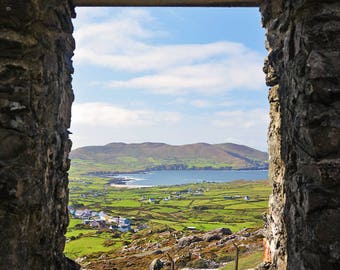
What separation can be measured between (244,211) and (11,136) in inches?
2924

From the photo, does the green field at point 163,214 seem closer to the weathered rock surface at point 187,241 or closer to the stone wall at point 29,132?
the weathered rock surface at point 187,241

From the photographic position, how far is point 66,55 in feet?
19.7

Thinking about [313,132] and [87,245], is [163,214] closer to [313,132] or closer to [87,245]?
[87,245]

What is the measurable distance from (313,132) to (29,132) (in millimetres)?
3636

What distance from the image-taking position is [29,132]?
194 inches

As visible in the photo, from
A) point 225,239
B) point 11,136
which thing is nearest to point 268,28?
point 11,136

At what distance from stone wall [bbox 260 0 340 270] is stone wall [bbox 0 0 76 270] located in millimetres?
3391

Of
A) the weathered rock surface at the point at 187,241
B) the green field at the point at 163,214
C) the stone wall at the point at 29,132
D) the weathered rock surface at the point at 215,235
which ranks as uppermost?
the stone wall at the point at 29,132

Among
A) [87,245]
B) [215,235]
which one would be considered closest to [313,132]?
[215,235]

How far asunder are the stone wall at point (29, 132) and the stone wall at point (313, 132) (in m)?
3.39

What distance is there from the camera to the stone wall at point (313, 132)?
12.7 feet

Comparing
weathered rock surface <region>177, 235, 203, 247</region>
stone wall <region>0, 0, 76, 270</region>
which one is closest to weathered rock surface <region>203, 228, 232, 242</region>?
weathered rock surface <region>177, 235, 203, 247</region>

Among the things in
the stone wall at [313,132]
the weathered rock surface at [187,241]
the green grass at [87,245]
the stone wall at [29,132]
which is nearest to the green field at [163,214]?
the green grass at [87,245]

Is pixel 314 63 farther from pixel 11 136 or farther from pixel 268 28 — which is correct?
pixel 11 136
